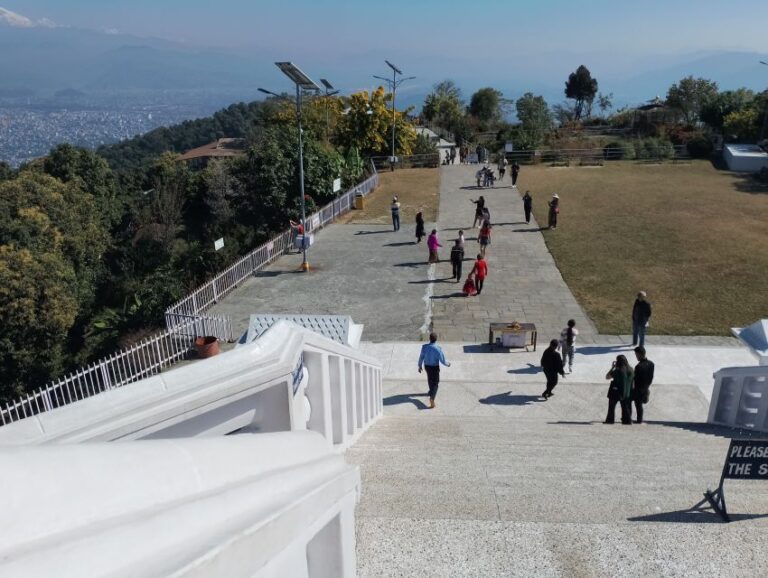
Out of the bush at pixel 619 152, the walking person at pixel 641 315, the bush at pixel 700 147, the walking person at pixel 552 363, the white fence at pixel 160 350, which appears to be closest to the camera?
the white fence at pixel 160 350

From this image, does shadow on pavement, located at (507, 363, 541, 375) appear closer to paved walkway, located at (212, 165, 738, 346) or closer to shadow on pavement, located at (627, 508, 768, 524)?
paved walkway, located at (212, 165, 738, 346)

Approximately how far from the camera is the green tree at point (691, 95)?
45406 mm

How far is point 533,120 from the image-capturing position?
148 ft

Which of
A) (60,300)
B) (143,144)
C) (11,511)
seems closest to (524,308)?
(11,511)

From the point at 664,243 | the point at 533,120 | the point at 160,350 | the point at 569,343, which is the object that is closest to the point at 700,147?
the point at 533,120

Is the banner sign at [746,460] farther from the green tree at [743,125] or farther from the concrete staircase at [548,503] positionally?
the green tree at [743,125]

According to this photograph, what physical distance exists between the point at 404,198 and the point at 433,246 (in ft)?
30.7

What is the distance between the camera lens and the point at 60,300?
21031 millimetres

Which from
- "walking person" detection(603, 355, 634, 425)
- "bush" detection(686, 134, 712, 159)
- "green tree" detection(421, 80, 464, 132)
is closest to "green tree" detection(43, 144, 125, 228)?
"green tree" detection(421, 80, 464, 132)

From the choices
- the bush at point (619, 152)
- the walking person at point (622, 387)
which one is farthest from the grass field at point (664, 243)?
the walking person at point (622, 387)

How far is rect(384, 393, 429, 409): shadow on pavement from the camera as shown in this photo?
10109 mm

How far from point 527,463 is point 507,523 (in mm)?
1639

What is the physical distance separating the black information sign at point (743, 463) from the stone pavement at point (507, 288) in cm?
783

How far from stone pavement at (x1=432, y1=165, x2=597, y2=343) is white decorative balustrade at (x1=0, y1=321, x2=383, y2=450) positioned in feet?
29.6
